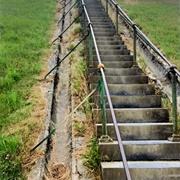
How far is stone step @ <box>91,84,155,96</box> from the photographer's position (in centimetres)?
632

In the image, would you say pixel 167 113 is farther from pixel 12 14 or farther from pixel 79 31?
pixel 12 14

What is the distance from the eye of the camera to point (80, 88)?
6.71 meters

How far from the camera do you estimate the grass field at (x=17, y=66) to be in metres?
4.40

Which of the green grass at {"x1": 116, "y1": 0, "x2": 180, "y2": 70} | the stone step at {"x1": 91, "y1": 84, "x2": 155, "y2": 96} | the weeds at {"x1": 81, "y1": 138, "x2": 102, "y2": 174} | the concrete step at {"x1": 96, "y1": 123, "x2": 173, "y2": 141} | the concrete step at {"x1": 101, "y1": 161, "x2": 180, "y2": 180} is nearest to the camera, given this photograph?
the concrete step at {"x1": 101, "y1": 161, "x2": 180, "y2": 180}

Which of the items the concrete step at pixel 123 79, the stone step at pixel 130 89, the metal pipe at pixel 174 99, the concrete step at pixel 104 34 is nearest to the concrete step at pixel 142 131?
the metal pipe at pixel 174 99

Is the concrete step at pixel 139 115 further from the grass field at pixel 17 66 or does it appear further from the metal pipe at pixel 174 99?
the grass field at pixel 17 66

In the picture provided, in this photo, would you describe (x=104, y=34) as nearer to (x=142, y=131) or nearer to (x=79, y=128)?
(x=79, y=128)

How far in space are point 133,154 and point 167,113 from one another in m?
1.33

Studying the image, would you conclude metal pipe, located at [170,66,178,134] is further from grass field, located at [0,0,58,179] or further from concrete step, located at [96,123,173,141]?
grass field, located at [0,0,58,179]

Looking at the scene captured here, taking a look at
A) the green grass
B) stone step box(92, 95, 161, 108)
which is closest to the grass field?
stone step box(92, 95, 161, 108)

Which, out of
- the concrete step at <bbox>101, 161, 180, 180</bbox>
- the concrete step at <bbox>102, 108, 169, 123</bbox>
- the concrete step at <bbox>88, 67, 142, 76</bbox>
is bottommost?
the concrete step at <bbox>101, 161, 180, 180</bbox>

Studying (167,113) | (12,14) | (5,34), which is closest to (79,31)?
(5,34)

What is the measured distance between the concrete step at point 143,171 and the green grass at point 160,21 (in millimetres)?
4391

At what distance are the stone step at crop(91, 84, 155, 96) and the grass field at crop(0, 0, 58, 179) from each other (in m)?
1.54
